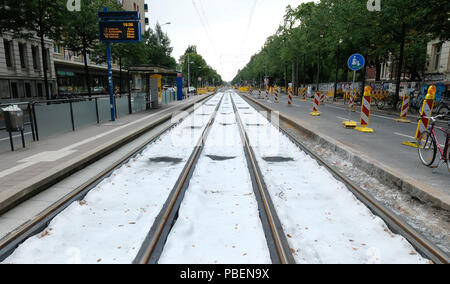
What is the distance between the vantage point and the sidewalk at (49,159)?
5.22 meters

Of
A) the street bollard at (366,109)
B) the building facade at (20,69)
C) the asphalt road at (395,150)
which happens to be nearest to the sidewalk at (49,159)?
the asphalt road at (395,150)

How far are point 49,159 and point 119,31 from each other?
9348 mm

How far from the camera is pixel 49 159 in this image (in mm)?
7223

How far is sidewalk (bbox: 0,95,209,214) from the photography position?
5219mm

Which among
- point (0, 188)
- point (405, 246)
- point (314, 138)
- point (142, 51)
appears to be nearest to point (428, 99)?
point (314, 138)

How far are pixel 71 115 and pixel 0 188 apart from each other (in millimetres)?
7132

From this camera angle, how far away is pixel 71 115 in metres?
11.9

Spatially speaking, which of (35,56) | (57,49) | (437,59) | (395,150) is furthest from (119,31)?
(437,59)

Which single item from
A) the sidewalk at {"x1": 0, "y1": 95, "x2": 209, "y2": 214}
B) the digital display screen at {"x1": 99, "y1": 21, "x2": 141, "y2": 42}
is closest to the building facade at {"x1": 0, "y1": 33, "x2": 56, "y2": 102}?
the digital display screen at {"x1": 99, "y1": 21, "x2": 141, "y2": 42}

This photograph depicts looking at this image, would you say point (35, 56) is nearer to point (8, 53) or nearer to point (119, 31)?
point (8, 53)

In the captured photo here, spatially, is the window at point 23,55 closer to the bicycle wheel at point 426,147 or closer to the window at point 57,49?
the window at point 57,49

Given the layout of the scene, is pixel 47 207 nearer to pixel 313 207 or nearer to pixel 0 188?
pixel 0 188

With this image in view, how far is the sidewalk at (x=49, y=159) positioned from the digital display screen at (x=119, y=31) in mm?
5446

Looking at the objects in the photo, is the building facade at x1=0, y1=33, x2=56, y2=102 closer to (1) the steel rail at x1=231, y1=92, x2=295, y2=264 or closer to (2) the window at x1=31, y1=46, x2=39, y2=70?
(2) the window at x1=31, y1=46, x2=39, y2=70
